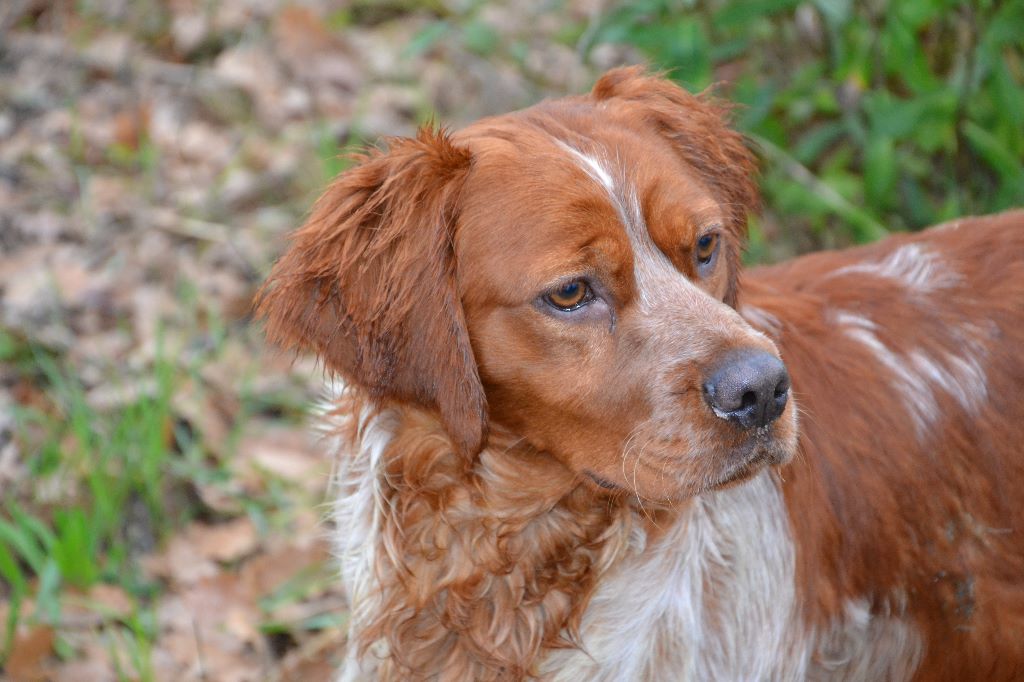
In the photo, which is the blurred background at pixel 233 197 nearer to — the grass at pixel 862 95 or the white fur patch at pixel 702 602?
the grass at pixel 862 95

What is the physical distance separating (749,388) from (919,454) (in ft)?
2.56

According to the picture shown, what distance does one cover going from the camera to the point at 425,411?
303cm

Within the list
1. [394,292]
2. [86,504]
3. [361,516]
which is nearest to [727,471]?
[394,292]

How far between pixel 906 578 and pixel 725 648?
1.70 ft

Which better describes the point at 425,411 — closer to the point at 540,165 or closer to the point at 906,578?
the point at 540,165

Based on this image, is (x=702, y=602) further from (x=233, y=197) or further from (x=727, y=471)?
(x=233, y=197)

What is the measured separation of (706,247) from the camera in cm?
309

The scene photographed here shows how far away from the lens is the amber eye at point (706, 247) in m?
3.06

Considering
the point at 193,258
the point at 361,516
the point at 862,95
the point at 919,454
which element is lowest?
the point at 193,258

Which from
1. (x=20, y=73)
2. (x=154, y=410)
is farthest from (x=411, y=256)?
(x=20, y=73)

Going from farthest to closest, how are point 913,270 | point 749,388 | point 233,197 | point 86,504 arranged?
point 233,197
point 86,504
point 913,270
point 749,388

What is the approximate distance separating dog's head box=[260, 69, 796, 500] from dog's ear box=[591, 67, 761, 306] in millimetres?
163

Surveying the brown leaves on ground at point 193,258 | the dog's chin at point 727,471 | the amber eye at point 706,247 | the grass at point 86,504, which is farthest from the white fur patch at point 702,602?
the grass at point 86,504

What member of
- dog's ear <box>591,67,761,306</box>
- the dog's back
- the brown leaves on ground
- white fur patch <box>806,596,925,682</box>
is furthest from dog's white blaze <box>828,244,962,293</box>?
the brown leaves on ground
